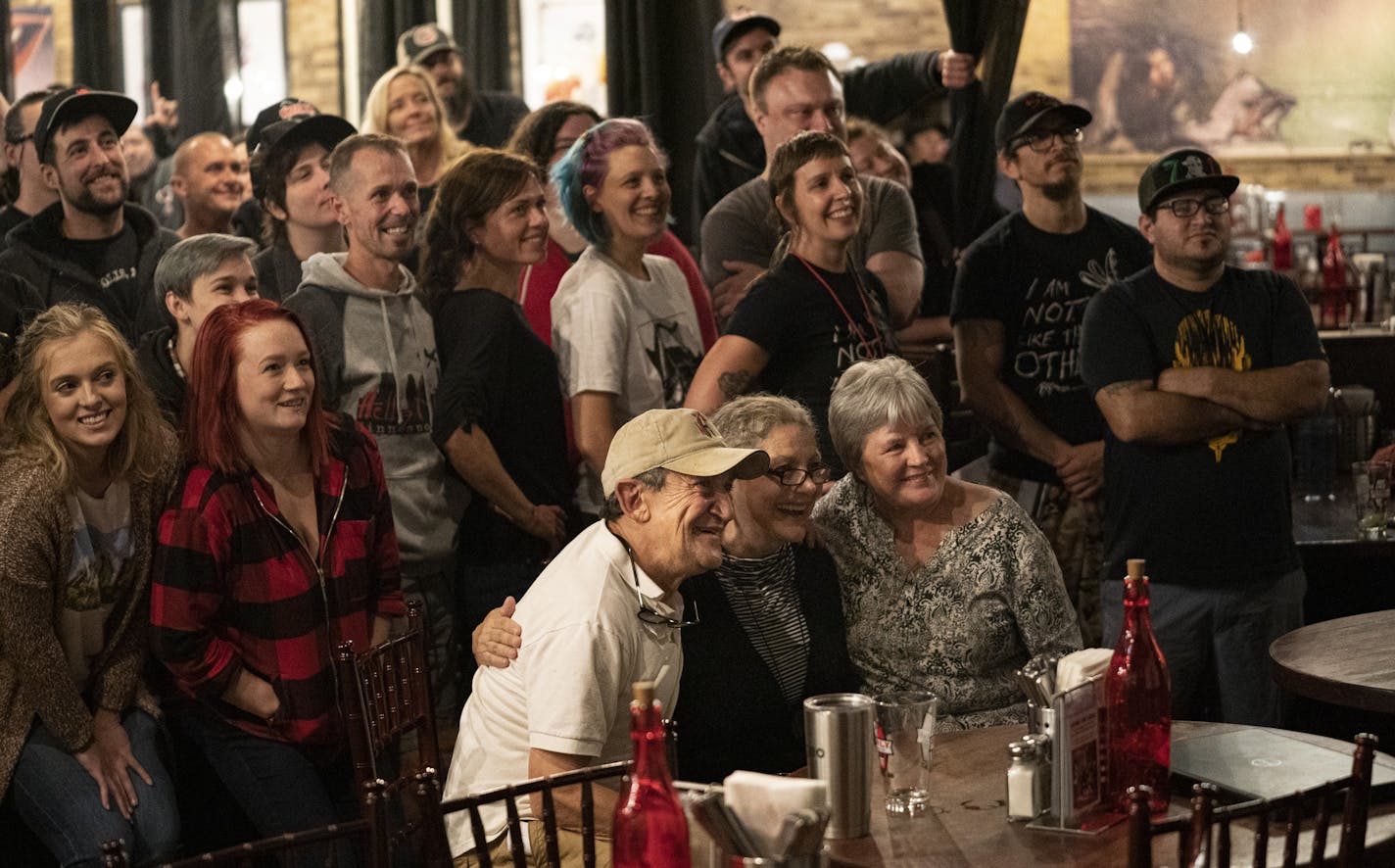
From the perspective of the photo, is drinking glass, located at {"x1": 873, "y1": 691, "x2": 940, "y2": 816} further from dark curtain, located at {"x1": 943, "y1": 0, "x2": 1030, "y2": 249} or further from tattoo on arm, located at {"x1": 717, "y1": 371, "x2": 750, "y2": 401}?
dark curtain, located at {"x1": 943, "y1": 0, "x2": 1030, "y2": 249}

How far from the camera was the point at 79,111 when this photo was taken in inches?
144

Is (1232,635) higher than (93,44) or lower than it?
lower

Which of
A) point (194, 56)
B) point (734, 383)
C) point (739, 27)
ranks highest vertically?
point (194, 56)

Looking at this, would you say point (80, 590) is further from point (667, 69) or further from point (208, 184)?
point (667, 69)

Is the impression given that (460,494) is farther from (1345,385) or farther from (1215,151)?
(1215,151)

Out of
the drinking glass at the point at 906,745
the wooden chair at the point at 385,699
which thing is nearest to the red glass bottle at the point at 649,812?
the drinking glass at the point at 906,745

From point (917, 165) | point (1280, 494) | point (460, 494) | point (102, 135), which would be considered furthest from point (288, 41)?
point (1280, 494)

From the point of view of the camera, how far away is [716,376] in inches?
128

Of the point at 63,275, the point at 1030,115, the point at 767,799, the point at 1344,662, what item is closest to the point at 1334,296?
the point at 1030,115

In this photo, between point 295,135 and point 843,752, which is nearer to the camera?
point 843,752

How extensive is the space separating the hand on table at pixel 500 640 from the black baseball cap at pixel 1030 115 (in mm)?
2069

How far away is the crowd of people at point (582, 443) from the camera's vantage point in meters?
2.57

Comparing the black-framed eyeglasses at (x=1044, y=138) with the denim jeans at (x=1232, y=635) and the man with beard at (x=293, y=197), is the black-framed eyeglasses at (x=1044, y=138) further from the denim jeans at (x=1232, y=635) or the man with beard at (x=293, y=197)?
the man with beard at (x=293, y=197)

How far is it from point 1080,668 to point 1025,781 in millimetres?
151
